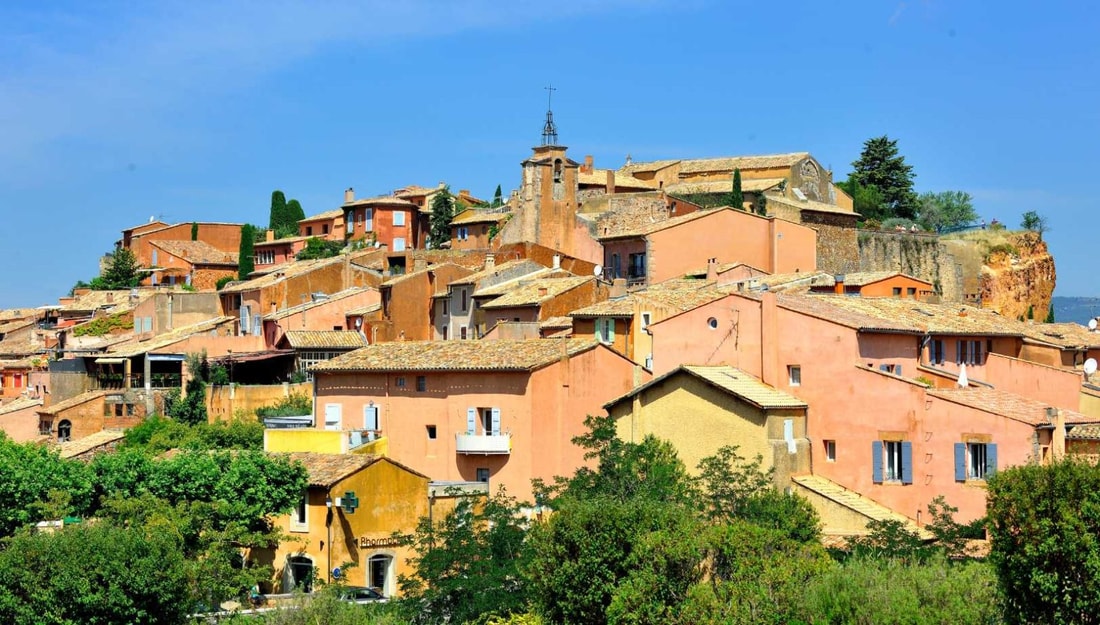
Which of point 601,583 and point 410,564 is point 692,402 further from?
point 601,583

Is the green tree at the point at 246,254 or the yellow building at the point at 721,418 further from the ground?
the green tree at the point at 246,254

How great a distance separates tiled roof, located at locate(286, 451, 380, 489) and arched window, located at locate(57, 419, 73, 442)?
61.2 ft

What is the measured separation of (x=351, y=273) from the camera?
67875 mm

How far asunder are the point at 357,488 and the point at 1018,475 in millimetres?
20683

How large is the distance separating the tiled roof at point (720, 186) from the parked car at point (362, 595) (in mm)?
36708

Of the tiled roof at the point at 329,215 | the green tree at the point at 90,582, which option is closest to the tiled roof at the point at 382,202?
the tiled roof at the point at 329,215

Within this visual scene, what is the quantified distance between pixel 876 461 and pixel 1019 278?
3086 centimetres

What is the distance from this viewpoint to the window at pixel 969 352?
46.1 meters

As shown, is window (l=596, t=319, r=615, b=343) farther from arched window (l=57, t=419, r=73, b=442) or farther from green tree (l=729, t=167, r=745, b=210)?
arched window (l=57, t=419, r=73, b=442)

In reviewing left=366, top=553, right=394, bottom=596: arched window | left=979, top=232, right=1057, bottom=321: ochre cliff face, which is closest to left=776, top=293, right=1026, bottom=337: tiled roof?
left=366, top=553, right=394, bottom=596: arched window

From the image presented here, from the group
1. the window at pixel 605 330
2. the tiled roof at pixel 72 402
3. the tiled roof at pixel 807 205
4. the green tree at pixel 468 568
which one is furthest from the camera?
the tiled roof at pixel 807 205

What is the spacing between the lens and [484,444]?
45.0 meters

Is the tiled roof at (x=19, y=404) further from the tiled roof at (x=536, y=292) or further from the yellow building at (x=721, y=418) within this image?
the yellow building at (x=721, y=418)

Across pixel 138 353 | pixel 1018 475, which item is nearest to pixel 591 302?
pixel 138 353
